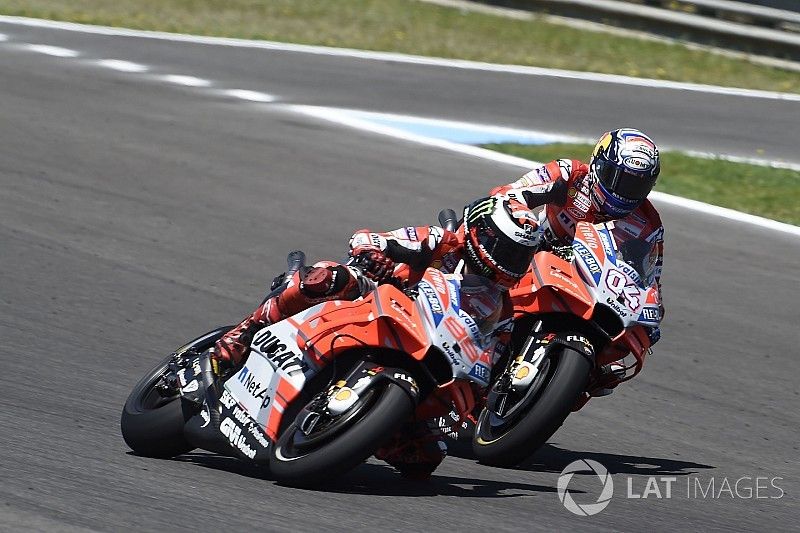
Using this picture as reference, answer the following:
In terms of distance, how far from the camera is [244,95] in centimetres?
1553

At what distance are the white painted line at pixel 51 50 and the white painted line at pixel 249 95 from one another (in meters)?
2.15

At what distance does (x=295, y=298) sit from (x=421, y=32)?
15.8 m

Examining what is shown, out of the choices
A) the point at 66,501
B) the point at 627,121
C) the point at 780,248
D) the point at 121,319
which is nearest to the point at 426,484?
the point at 66,501

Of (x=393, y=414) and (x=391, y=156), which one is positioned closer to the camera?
(x=393, y=414)

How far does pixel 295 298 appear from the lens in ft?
18.7

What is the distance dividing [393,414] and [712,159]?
10.0m

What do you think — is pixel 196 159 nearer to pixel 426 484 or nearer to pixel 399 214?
pixel 399 214

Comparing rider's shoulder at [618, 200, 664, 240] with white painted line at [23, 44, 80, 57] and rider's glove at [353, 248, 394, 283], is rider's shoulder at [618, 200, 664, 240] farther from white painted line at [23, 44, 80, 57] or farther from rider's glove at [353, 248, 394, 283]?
white painted line at [23, 44, 80, 57]

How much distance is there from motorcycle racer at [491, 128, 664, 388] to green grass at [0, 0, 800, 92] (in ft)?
41.9

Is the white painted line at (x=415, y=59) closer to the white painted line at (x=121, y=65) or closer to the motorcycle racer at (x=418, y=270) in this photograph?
the white painted line at (x=121, y=65)

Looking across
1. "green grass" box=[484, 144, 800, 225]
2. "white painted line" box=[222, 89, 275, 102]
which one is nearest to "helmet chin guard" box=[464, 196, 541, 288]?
"green grass" box=[484, 144, 800, 225]

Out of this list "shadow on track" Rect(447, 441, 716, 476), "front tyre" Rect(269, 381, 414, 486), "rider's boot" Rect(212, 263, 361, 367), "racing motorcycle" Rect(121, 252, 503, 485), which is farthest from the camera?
"shadow on track" Rect(447, 441, 716, 476)

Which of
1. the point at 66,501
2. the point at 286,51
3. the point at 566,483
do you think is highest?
the point at 66,501

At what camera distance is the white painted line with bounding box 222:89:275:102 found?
1537 centimetres
